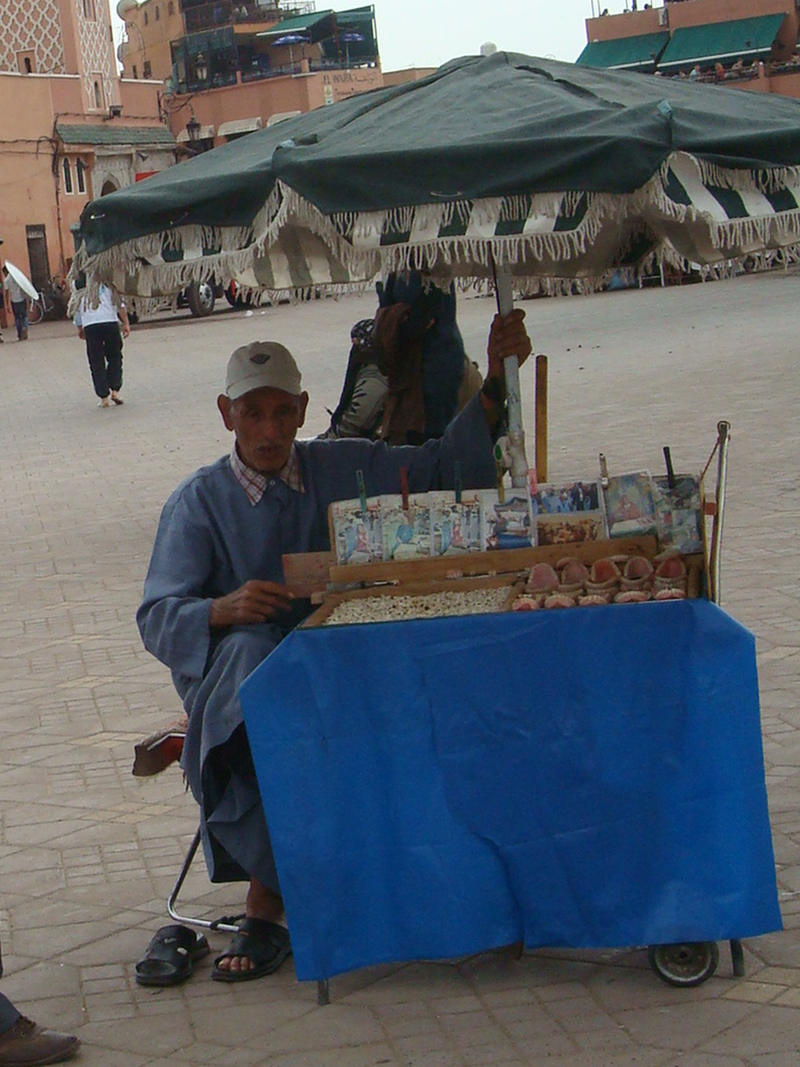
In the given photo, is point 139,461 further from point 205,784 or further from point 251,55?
point 251,55

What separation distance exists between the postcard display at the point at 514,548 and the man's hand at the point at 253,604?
12 centimetres

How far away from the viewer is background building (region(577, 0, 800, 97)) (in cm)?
4216

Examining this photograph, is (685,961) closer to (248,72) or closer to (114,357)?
(114,357)

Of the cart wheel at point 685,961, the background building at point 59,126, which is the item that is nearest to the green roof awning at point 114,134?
the background building at point 59,126

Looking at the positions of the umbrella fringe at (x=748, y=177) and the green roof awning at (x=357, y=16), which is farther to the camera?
the green roof awning at (x=357, y=16)

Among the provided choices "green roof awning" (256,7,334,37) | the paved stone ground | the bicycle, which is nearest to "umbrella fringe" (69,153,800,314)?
the paved stone ground

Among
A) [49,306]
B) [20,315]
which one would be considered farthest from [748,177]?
[49,306]

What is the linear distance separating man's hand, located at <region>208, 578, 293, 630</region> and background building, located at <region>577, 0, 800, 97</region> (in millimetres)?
39882

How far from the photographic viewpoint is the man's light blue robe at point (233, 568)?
3609mm

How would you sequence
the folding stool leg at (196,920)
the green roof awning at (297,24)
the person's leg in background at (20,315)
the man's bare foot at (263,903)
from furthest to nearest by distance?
the green roof awning at (297,24)
the person's leg in background at (20,315)
the folding stool leg at (196,920)
the man's bare foot at (263,903)

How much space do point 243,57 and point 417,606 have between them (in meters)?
74.1

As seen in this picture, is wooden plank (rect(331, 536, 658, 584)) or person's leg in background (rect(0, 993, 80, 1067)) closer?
person's leg in background (rect(0, 993, 80, 1067))

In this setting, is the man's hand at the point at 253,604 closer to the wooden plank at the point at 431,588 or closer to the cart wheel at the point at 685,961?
the wooden plank at the point at 431,588

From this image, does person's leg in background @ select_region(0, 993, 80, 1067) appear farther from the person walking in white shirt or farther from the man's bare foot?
the person walking in white shirt
